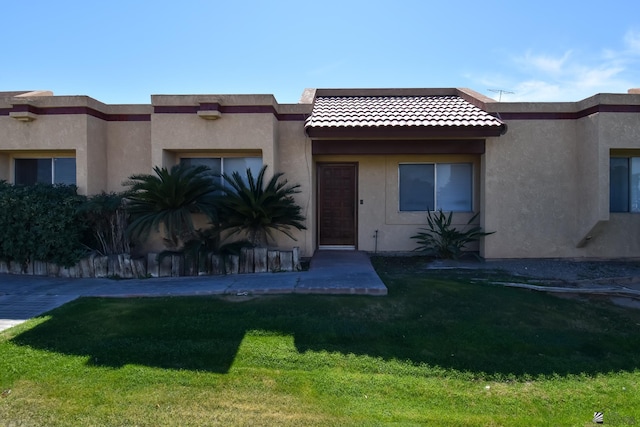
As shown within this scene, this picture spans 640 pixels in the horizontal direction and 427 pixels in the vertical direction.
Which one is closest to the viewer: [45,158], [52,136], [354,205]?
[52,136]

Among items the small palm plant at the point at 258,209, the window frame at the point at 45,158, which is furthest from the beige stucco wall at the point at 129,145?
the small palm plant at the point at 258,209

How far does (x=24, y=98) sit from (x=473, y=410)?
10.3 meters

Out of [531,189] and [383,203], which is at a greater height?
[531,189]

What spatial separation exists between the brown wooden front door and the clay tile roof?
142 cm

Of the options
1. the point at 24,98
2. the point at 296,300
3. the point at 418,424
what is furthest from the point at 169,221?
the point at 418,424

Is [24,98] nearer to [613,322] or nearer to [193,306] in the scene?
[193,306]

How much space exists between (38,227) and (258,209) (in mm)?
4257

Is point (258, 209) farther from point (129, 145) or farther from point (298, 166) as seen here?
point (129, 145)

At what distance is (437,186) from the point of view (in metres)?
10.8

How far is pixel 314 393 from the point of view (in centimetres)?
393

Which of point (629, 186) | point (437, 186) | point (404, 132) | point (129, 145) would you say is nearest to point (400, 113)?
point (404, 132)

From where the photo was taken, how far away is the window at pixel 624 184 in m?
10.1

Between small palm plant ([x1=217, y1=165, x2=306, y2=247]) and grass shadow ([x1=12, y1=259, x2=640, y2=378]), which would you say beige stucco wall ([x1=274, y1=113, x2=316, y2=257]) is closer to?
small palm plant ([x1=217, y1=165, x2=306, y2=247])

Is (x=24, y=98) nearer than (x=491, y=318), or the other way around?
(x=491, y=318)
